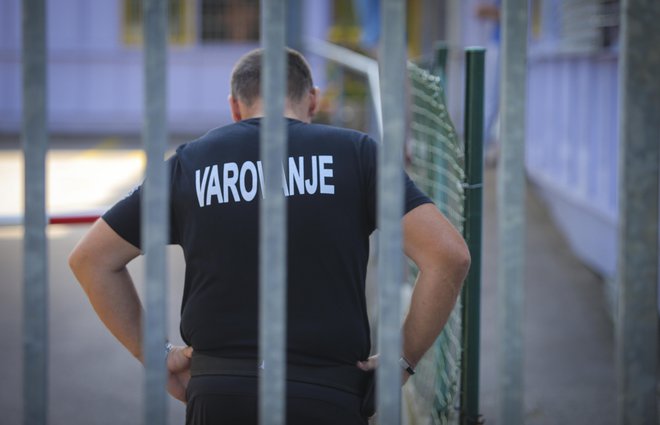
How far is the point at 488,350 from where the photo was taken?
19.5 feet

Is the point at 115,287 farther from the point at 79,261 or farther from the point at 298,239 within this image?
the point at 298,239

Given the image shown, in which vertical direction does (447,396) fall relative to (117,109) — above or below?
below

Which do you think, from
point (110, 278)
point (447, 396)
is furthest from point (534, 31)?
point (110, 278)

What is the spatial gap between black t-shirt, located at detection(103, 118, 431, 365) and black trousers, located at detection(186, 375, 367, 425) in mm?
69

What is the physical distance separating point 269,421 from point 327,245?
915mm

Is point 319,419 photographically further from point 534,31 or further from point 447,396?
point 534,31

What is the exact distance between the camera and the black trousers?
242cm

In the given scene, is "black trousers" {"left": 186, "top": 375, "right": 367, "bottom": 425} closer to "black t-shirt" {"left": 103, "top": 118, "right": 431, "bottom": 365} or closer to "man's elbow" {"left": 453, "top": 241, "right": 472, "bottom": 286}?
"black t-shirt" {"left": 103, "top": 118, "right": 431, "bottom": 365}

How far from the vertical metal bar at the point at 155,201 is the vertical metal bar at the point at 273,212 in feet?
0.53

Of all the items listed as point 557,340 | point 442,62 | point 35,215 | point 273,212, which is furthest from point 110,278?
point 557,340

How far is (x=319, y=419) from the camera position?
2.43 meters

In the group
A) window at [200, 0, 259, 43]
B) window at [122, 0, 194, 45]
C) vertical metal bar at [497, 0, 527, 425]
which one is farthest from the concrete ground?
window at [122, 0, 194, 45]

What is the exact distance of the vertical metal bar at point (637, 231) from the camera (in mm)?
1605

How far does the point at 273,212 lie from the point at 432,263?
3.15 feet
